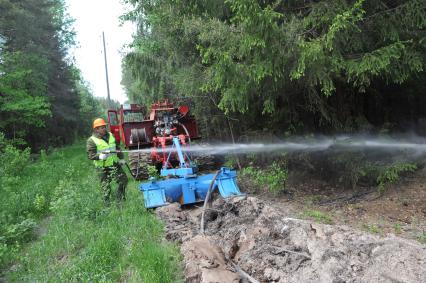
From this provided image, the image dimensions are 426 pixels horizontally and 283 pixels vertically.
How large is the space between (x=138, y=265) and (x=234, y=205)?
2646 mm

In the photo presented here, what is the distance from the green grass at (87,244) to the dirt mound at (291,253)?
0.37 meters

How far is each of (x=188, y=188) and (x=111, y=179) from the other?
1607 millimetres

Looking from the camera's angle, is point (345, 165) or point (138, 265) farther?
point (345, 165)

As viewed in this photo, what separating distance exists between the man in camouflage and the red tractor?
9.48 feet

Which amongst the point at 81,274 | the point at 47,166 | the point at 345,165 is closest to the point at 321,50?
the point at 345,165

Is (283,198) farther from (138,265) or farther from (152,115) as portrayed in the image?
(152,115)

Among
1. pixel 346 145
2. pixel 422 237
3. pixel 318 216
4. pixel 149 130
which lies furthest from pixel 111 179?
pixel 422 237

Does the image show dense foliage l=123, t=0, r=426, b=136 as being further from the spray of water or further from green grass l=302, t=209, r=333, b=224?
green grass l=302, t=209, r=333, b=224

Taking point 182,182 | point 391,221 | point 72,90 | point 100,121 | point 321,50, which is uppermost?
point 72,90

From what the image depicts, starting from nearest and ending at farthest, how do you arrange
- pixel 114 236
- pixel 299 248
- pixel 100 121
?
1. pixel 299 248
2. pixel 114 236
3. pixel 100 121

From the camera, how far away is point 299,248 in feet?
15.0

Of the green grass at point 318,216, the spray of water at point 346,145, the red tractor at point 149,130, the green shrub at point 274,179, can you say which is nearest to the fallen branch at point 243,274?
the green grass at point 318,216

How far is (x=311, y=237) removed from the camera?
4.71 metres

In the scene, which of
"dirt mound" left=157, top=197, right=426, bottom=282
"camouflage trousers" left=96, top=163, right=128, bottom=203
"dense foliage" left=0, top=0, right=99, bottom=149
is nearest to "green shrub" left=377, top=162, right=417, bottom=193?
"dirt mound" left=157, top=197, right=426, bottom=282
